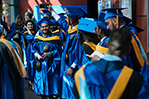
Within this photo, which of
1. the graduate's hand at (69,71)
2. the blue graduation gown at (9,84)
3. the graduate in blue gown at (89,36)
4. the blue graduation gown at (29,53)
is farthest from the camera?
the blue graduation gown at (29,53)

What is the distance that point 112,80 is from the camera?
227 cm

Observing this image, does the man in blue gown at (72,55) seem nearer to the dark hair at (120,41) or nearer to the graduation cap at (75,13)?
the graduation cap at (75,13)

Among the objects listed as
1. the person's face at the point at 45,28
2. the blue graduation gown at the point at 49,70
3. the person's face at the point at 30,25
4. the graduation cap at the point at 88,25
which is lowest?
the blue graduation gown at the point at 49,70

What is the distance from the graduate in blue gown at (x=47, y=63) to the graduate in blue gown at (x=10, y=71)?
1495 millimetres

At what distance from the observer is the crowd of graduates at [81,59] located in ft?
7.48

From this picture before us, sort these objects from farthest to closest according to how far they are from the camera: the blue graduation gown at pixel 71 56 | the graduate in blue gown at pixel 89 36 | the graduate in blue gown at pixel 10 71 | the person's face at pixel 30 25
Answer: the person's face at pixel 30 25, the blue graduation gown at pixel 71 56, the graduate in blue gown at pixel 10 71, the graduate in blue gown at pixel 89 36

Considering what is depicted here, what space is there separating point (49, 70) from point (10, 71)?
6.39ft

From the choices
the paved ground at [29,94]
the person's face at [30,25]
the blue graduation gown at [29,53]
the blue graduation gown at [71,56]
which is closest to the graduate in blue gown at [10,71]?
the blue graduation gown at [71,56]

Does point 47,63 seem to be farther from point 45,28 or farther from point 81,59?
point 81,59

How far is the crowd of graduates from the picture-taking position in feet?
7.48

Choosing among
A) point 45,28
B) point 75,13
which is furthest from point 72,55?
point 45,28

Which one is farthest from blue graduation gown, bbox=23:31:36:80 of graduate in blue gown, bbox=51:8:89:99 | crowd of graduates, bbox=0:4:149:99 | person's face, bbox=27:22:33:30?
graduate in blue gown, bbox=51:8:89:99

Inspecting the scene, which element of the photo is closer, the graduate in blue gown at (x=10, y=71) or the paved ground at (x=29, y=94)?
the graduate in blue gown at (x=10, y=71)

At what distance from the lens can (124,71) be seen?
230cm
